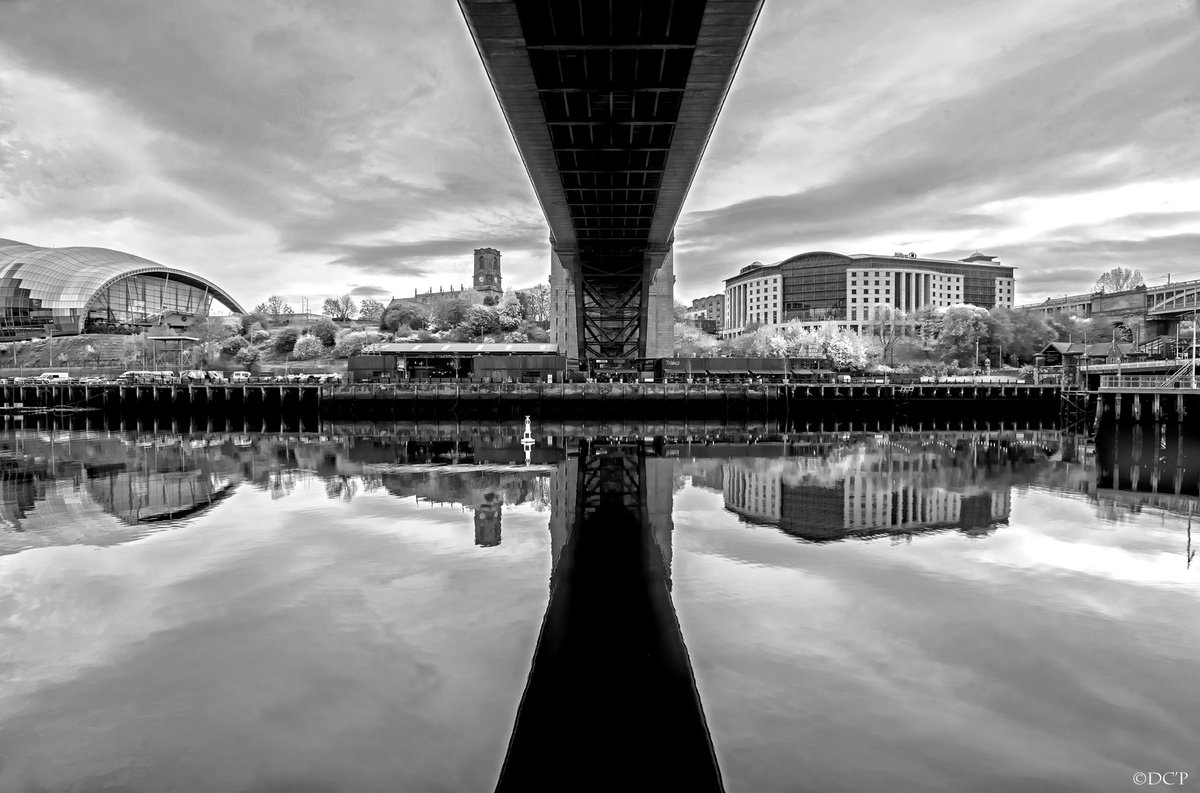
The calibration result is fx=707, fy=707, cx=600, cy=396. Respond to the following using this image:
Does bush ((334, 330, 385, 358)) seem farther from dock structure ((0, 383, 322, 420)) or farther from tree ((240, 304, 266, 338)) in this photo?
dock structure ((0, 383, 322, 420))

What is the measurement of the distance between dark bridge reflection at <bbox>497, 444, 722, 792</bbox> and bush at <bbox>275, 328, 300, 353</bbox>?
117 m

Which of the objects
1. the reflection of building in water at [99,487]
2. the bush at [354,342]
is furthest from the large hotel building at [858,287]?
the reflection of building in water at [99,487]

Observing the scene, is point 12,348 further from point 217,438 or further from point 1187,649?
point 1187,649

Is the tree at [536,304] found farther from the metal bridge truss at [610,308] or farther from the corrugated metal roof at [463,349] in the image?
the metal bridge truss at [610,308]

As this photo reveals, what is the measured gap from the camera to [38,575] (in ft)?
41.7

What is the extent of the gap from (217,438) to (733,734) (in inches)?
1580

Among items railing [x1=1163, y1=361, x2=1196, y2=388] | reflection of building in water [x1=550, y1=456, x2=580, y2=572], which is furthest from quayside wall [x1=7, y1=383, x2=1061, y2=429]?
reflection of building in water [x1=550, y1=456, x2=580, y2=572]

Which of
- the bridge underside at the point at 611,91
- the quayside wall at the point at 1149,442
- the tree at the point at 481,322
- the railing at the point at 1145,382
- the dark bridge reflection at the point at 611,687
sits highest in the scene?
the tree at the point at 481,322

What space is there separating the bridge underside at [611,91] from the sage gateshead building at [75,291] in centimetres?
11662

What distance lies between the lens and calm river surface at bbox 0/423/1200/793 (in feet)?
22.6

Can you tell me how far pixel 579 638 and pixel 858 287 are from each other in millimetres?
156303

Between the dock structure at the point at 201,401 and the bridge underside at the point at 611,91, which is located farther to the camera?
the dock structure at the point at 201,401

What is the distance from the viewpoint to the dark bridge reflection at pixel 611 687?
258 inches

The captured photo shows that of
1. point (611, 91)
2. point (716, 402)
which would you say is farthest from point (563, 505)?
point (716, 402)
